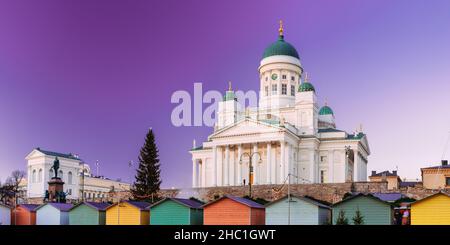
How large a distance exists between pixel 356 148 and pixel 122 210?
44372 mm

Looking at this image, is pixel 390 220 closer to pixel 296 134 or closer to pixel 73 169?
pixel 296 134

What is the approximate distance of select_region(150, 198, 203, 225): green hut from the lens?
90.5 ft

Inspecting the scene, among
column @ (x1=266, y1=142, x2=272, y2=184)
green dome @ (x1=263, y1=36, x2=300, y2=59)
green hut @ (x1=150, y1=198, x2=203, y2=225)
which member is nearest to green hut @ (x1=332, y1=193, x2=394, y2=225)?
green hut @ (x1=150, y1=198, x2=203, y2=225)

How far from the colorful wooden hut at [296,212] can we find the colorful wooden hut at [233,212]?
0.55m

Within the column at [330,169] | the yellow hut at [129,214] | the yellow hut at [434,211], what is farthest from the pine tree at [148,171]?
the yellow hut at [434,211]

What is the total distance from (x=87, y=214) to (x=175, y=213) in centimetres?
565

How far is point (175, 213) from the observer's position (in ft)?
91.2

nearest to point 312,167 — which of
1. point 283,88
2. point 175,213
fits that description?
point 283,88

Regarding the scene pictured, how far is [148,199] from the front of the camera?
4950 cm

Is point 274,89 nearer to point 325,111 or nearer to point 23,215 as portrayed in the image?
point 325,111

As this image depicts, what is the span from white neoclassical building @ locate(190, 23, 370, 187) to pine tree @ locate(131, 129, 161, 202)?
40.2 ft

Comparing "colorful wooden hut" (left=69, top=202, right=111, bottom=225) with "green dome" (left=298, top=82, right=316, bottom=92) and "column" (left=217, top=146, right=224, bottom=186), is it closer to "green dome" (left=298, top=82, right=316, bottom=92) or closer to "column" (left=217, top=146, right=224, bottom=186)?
"column" (left=217, top=146, right=224, bottom=186)

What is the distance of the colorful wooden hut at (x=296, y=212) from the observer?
2527 cm
